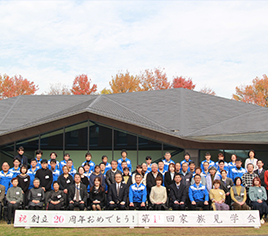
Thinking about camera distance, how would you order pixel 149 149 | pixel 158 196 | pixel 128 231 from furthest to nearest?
pixel 149 149, pixel 158 196, pixel 128 231

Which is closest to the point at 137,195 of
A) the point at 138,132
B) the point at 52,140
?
the point at 138,132

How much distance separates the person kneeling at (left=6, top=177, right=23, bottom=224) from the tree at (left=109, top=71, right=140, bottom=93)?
117 feet

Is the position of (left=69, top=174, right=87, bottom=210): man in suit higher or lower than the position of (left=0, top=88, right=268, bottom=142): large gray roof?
lower

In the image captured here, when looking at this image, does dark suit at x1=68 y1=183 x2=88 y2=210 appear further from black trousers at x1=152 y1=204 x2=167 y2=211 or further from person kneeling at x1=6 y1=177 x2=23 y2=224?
black trousers at x1=152 y1=204 x2=167 y2=211

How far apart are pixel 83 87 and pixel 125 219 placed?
40.0 m

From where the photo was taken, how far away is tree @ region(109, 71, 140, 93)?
44969 millimetres

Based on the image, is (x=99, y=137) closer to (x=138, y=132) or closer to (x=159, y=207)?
(x=138, y=132)

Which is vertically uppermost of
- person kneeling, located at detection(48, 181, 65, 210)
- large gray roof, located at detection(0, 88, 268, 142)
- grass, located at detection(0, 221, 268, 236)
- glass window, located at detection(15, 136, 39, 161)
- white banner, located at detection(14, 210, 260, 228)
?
large gray roof, located at detection(0, 88, 268, 142)

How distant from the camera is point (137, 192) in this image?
977cm

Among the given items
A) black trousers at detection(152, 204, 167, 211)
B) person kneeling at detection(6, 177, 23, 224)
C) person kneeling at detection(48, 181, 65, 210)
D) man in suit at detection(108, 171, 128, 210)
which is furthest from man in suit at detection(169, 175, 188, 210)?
person kneeling at detection(6, 177, 23, 224)

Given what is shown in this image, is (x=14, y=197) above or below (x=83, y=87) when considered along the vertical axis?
below

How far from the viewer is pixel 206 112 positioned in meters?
17.3

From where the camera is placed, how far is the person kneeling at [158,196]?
31.3ft

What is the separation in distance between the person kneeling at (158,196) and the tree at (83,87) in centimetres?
3825
